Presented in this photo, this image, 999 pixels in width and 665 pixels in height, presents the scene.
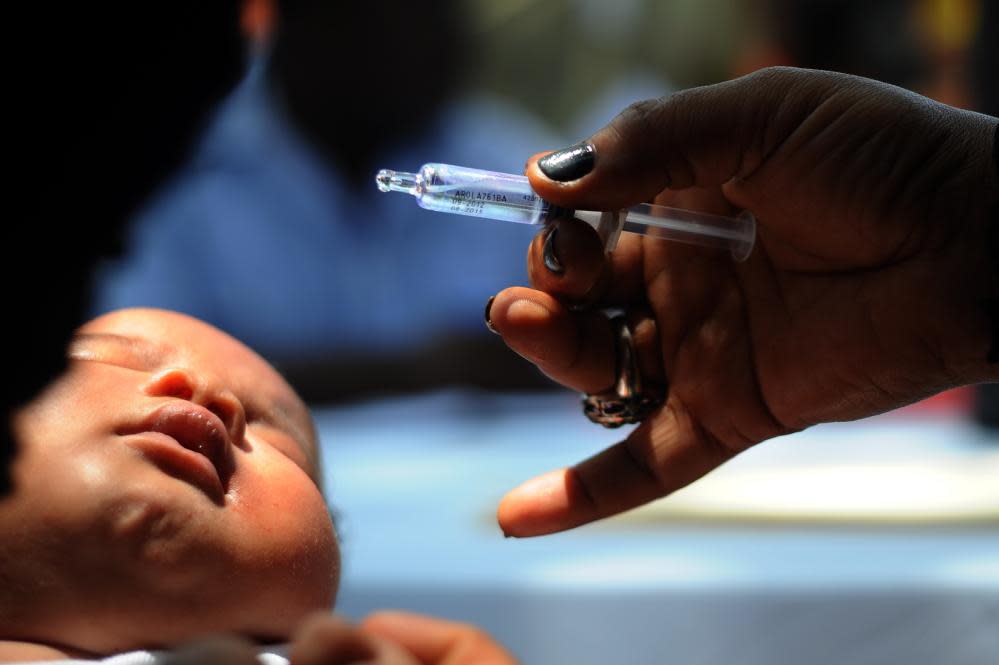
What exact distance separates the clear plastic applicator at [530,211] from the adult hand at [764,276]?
0.07ft

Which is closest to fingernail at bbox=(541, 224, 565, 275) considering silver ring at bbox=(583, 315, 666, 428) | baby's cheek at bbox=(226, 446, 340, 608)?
silver ring at bbox=(583, 315, 666, 428)

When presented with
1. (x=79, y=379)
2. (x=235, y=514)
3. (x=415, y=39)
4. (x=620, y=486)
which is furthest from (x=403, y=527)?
(x=415, y=39)

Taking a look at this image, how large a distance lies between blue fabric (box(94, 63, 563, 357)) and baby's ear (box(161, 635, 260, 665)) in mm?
1723

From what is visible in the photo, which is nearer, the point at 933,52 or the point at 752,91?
the point at 752,91

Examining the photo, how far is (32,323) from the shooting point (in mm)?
325

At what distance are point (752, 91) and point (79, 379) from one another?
0.53 meters

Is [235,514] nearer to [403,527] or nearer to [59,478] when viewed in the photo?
[59,478]

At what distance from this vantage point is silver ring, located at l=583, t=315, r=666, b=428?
0.87 meters

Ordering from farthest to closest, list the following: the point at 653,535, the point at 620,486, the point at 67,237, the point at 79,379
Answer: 1. the point at 653,535
2. the point at 620,486
3. the point at 79,379
4. the point at 67,237

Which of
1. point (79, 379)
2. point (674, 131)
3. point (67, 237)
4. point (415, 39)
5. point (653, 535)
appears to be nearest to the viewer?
point (67, 237)

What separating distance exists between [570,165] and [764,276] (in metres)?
0.26

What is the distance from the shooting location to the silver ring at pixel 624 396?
0.87 metres

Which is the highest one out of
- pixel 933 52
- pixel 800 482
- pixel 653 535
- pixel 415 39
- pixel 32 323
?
pixel 415 39

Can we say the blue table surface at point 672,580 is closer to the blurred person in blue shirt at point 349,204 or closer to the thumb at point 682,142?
the thumb at point 682,142
